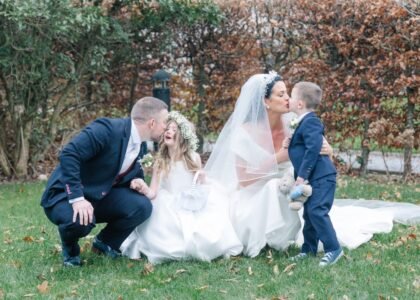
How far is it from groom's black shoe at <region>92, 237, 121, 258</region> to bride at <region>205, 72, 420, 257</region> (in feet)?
3.32

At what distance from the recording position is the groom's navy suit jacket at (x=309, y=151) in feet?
17.9

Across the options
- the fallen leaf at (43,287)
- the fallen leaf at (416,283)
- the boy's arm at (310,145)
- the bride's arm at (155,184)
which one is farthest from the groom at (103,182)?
the fallen leaf at (416,283)

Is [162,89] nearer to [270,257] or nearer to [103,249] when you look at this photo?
[103,249]

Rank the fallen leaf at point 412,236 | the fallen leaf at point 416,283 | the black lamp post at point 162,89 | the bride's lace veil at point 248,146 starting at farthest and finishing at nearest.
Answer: the black lamp post at point 162,89, the fallen leaf at point 412,236, the bride's lace veil at point 248,146, the fallen leaf at point 416,283

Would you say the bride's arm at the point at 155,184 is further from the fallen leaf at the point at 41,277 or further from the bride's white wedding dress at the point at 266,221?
A: the fallen leaf at the point at 41,277

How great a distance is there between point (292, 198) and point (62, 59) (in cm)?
601

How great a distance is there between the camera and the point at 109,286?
5.11 metres

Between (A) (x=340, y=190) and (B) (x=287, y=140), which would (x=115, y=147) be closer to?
(B) (x=287, y=140)

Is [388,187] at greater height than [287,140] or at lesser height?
lesser

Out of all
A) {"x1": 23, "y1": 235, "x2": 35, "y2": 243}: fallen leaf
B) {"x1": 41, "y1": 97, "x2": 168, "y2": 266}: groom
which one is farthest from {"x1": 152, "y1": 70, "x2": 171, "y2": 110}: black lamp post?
{"x1": 41, "y1": 97, "x2": 168, "y2": 266}: groom

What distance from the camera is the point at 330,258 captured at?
5.46 m

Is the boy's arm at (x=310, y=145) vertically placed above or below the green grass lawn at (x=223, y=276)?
above

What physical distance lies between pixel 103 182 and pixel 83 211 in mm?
393

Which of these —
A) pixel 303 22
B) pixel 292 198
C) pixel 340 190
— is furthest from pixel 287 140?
pixel 303 22
